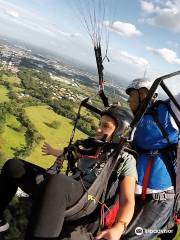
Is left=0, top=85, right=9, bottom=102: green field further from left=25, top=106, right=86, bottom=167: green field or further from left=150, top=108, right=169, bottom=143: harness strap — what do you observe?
left=150, top=108, right=169, bottom=143: harness strap

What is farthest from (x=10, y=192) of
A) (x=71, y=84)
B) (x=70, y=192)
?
(x=71, y=84)

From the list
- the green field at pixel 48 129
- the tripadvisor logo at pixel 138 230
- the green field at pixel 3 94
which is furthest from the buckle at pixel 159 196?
the green field at pixel 3 94

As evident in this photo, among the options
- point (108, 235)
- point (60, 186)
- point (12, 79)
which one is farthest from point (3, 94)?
point (108, 235)

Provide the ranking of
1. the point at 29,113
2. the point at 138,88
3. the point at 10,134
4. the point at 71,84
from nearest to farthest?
the point at 138,88 → the point at 10,134 → the point at 29,113 → the point at 71,84

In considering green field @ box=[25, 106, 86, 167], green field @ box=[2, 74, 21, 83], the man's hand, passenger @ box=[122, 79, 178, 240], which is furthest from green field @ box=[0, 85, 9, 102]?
the man's hand

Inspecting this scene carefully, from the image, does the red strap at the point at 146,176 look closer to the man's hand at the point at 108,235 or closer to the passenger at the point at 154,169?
the passenger at the point at 154,169

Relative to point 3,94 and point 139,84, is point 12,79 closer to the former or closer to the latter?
point 3,94

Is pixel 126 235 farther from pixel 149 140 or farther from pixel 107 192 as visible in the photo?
pixel 149 140
